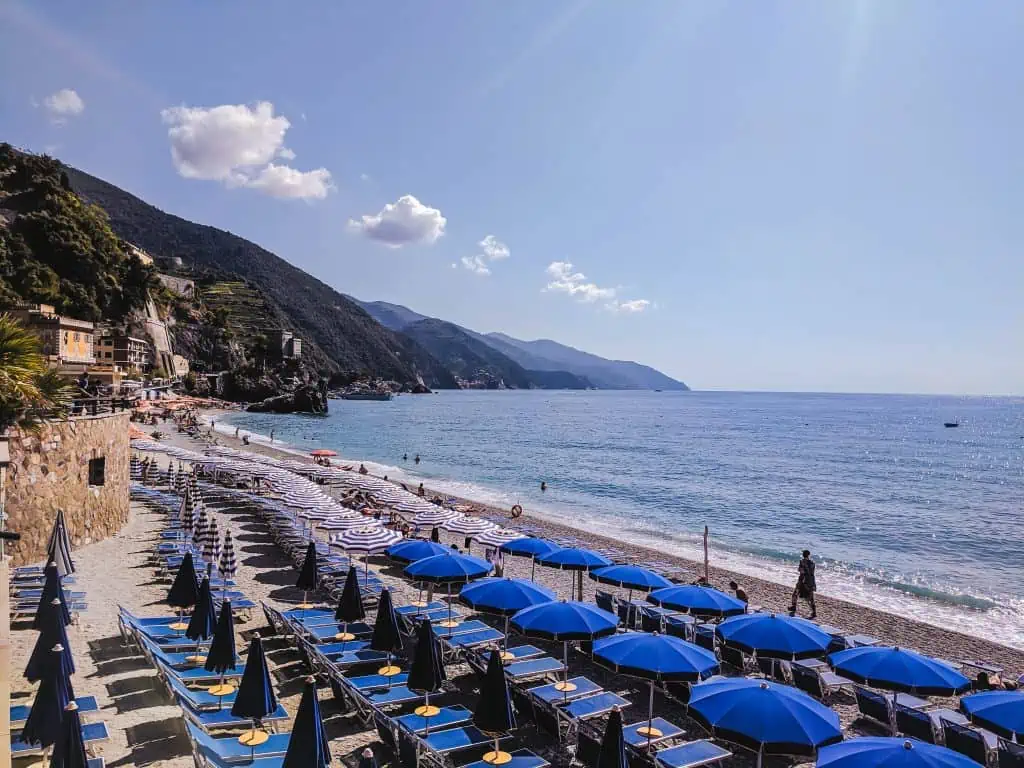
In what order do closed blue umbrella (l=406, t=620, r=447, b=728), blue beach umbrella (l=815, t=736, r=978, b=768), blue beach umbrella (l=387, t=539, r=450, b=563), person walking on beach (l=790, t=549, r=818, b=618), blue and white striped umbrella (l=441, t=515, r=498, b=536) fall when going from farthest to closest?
1. blue and white striped umbrella (l=441, t=515, r=498, b=536)
2. person walking on beach (l=790, t=549, r=818, b=618)
3. blue beach umbrella (l=387, t=539, r=450, b=563)
4. closed blue umbrella (l=406, t=620, r=447, b=728)
5. blue beach umbrella (l=815, t=736, r=978, b=768)

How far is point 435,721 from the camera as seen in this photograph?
317 inches

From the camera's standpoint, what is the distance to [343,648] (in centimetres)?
1037

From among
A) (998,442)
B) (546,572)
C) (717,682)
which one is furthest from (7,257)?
(998,442)

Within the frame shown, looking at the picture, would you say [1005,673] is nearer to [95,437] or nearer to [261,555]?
[261,555]

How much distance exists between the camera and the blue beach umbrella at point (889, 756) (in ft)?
18.0

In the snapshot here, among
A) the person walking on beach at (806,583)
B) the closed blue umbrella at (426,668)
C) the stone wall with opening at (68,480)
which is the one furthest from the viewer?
the person walking on beach at (806,583)

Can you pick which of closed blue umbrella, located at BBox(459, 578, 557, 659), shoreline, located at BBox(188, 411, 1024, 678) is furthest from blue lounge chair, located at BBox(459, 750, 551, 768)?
shoreline, located at BBox(188, 411, 1024, 678)

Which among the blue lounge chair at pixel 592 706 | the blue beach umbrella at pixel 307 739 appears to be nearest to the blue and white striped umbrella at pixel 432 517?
the blue lounge chair at pixel 592 706

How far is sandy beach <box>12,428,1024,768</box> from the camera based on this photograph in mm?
8180

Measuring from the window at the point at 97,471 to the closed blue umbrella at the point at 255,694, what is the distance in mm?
11562

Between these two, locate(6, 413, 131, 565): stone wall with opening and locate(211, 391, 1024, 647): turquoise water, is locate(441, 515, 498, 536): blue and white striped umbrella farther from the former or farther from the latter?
locate(211, 391, 1024, 647): turquoise water

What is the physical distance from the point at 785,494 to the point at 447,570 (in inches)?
1390

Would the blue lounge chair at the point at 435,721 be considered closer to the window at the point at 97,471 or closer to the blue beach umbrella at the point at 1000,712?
the blue beach umbrella at the point at 1000,712

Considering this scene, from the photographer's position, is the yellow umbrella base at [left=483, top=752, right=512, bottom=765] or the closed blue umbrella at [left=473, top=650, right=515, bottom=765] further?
the yellow umbrella base at [left=483, top=752, right=512, bottom=765]
